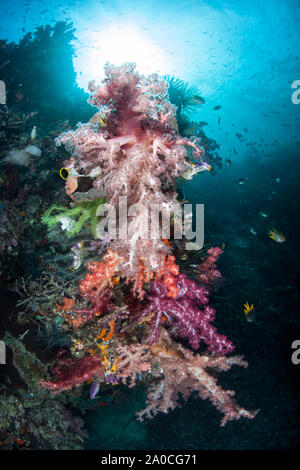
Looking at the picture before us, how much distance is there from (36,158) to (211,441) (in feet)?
22.6

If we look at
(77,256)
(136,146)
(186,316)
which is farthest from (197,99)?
(186,316)

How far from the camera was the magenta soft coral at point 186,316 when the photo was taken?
2.99 metres

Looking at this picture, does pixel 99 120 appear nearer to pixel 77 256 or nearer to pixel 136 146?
pixel 136 146

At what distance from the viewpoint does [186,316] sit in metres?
3.05

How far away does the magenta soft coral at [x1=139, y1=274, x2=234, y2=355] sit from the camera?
2986mm

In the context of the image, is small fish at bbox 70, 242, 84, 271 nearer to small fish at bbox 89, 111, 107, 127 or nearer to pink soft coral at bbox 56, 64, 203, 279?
pink soft coral at bbox 56, 64, 203, 279

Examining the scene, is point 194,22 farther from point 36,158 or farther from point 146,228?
point 146,228

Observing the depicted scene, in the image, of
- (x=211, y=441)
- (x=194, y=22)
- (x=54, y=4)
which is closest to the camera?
(x=211, y=441)

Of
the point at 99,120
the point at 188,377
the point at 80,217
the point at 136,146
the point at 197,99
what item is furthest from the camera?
the point at 197,99

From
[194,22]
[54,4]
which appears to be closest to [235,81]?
[194,22]

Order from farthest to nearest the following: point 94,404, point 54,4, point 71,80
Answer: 1. point 54,4
2. point 71,80
3. point 94,404

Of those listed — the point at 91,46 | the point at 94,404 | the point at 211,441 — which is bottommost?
the point at 211,441

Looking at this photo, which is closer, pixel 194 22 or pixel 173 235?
pixel 173 235

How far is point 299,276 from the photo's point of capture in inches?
260
